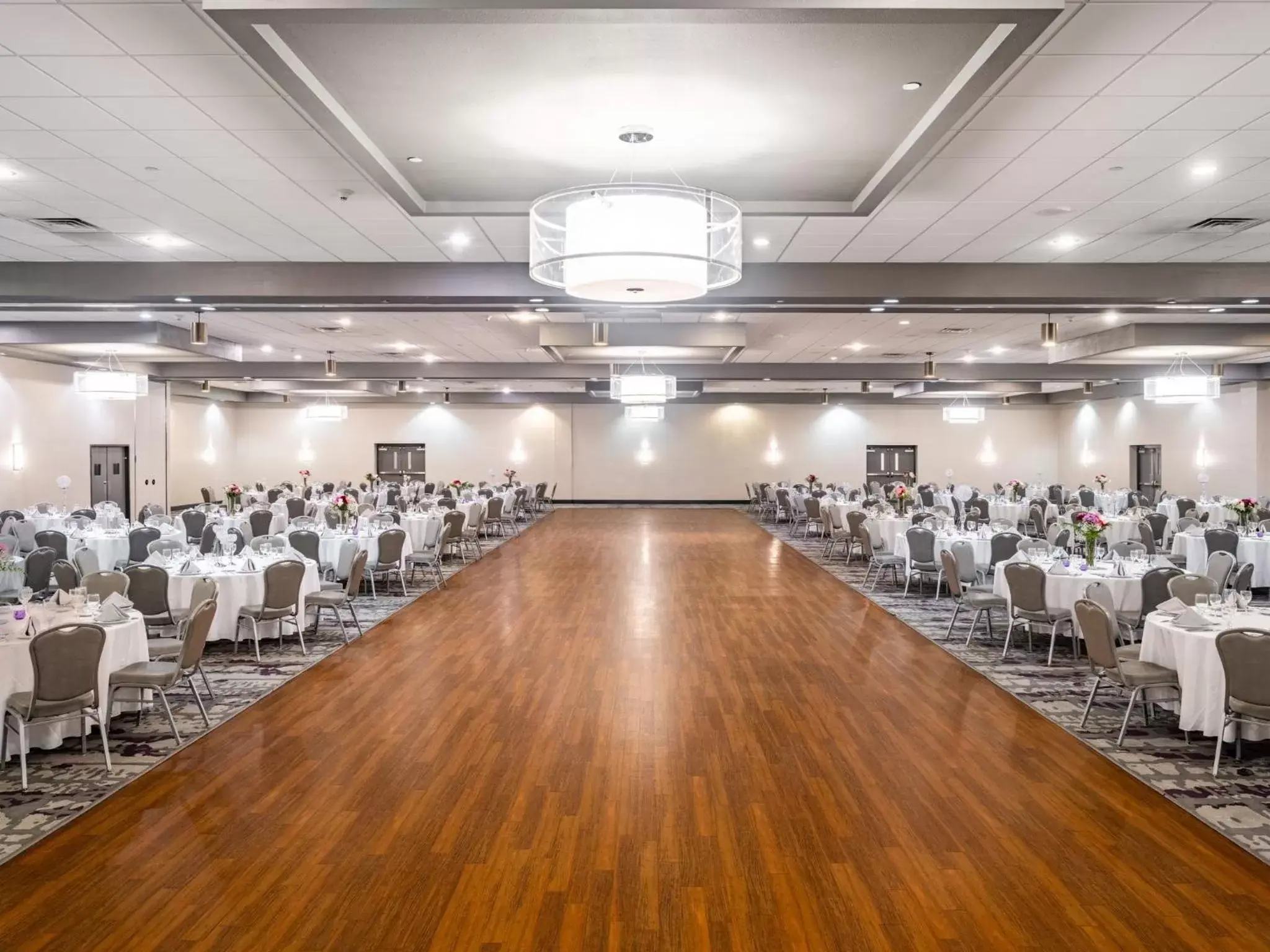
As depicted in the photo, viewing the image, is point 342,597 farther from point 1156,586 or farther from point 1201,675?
point 1156,586

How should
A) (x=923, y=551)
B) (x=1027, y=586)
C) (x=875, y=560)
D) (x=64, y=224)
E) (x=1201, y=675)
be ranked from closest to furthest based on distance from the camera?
(x=1201, y=675) → (x=1027, y=586) → (x=64, y=224) → (x=923, y=551) → (x=875, y=560)

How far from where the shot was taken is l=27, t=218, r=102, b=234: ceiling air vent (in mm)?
8109

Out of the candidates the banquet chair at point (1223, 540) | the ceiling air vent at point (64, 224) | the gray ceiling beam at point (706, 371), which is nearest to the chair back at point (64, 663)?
the ceiling air vent at point (64, 224)

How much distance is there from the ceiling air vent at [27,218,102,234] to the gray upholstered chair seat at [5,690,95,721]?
4746mm

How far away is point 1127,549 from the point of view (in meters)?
9.80

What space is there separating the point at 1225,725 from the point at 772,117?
487 centimetres

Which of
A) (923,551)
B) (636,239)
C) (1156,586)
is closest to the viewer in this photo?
(636,239)

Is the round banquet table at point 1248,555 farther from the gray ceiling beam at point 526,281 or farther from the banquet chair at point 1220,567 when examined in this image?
the gray ceiling beam at point 526,281

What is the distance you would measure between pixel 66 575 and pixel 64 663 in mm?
4011

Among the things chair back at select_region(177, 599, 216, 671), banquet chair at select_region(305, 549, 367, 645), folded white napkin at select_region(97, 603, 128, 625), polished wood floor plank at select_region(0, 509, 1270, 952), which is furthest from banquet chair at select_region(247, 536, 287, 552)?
chair back at select_region(177, 599, 216, 671)

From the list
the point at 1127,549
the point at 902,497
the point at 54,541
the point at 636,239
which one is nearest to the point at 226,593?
the point at 54,541

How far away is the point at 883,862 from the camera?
14.4ft

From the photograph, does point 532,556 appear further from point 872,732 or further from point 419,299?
point 872,732

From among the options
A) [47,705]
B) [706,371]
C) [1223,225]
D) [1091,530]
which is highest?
[706,371]
